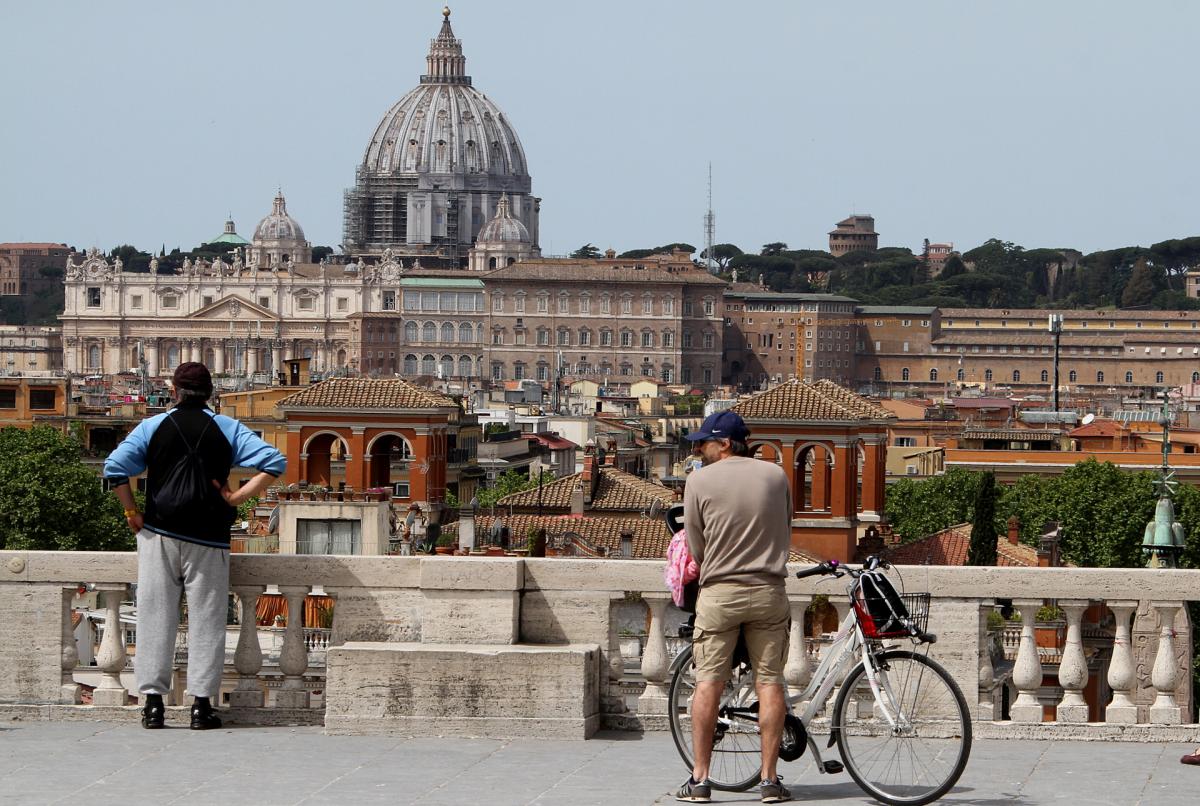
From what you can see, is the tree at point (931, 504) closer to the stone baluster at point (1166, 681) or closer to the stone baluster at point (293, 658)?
the stone baluster at point (293, 658)

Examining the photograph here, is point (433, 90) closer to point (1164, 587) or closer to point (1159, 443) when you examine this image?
point (1159, 443)

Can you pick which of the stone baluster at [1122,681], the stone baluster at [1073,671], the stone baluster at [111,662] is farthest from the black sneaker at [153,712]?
the stone baluster at [1122,681]

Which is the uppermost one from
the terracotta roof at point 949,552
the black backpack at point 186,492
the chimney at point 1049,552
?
the black backpack at point 186,492

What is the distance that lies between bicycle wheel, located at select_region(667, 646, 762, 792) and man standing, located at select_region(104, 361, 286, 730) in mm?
1626

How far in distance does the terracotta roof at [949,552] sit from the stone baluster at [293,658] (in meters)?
18.6

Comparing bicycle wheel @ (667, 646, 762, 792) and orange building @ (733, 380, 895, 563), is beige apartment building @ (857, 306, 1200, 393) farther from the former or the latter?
bicycle wheel @ (667, 646, 762, 792)

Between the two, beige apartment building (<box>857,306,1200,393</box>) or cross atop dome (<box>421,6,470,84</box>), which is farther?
cross atop dome (<box>421,6,470,84</box>)

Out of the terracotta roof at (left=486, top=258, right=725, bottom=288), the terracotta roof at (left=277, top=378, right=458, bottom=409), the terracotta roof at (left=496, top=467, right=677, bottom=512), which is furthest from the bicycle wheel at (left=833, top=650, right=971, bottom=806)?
the terracotta roof at (left=486, top=258, right=725, bottom=288)

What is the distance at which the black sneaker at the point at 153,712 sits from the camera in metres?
8.44

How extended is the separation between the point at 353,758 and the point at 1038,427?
51842mm

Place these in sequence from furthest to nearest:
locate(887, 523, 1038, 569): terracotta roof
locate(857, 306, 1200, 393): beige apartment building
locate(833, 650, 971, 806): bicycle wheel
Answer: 1. locate(857, 306, 1200, 393): beige apartment building
2. locate(887, 523, 1038, 569): terracotta roof
3. locate(833, 650, 971, 806): bicycle wheel

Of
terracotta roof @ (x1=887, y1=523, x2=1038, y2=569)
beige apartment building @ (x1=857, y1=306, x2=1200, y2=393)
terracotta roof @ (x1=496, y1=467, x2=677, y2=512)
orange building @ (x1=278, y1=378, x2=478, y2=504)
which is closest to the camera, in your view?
terracotta roof @ (x1=887, y1=523, x2=1038, y2=569)

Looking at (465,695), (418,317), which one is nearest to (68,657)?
(465,695)

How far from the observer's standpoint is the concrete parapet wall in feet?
27.1
